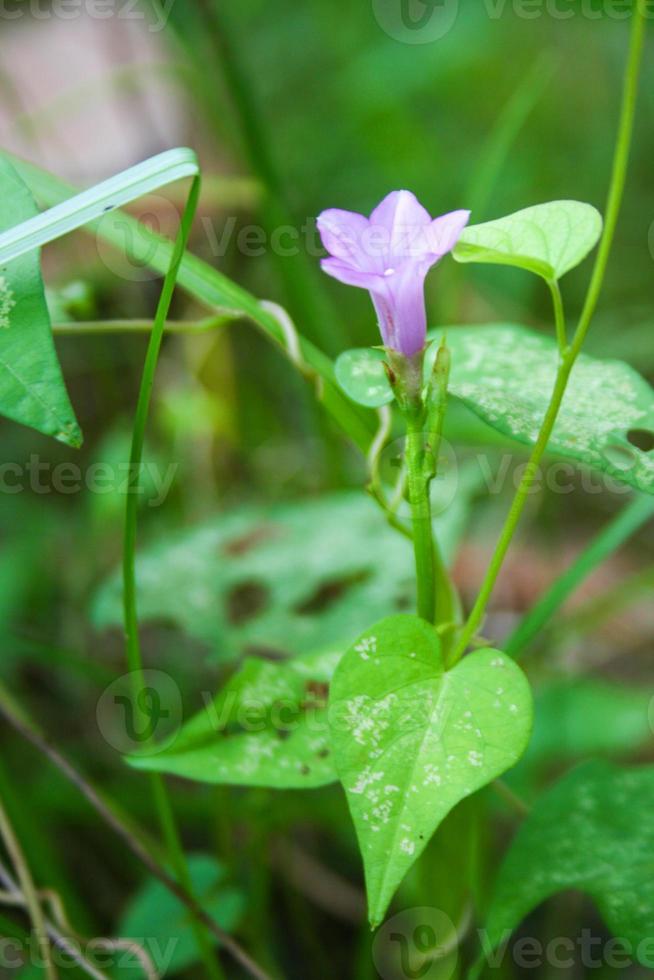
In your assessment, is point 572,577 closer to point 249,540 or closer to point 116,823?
point 116,823

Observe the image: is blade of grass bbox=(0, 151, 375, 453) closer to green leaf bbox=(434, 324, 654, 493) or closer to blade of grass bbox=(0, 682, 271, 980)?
green leaf bbox=(434, 324, 654, 493)

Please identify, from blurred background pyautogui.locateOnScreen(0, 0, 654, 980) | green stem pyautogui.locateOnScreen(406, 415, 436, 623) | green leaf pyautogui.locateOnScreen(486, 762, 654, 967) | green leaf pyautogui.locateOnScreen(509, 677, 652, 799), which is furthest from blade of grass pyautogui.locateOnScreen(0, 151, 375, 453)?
green leaf pyautogui.locateOnScreen(509, 677, 652, 799)

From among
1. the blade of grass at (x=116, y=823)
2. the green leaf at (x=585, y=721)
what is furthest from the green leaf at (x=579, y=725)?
the blade of grass at (x=116, y=823)

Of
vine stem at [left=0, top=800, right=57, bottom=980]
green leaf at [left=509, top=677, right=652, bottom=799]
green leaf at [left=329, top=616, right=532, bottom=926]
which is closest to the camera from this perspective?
green leaf at [left=329, top=616, right=532, bottom=926]

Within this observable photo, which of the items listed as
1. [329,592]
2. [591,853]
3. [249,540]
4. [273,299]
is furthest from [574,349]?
[273,299]

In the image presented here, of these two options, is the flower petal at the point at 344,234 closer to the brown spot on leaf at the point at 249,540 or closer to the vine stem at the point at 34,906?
the vine stem at the point at 34,906

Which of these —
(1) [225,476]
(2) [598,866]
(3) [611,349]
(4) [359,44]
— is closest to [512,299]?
(3) [611,349]

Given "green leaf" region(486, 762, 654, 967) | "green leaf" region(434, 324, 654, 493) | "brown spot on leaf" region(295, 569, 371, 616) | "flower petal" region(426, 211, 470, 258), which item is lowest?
"green leaf" region(486, 762, 654, 967)
